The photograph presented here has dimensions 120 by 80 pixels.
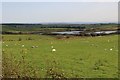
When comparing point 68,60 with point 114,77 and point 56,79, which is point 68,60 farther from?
point 56,79

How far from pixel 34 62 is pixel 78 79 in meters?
5.55

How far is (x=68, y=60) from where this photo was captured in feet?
60.1

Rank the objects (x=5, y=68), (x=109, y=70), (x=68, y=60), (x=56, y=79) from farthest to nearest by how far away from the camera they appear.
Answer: (x=68, y=60), (x=109, y=70), (x=5, y=68), (x=56, y=79)

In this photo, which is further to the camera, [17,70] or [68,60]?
[68,60]

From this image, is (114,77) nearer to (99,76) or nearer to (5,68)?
(99,76)

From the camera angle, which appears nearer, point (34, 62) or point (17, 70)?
point (17, 70)

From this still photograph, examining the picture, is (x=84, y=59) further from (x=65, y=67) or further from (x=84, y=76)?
(x=84, y=76)

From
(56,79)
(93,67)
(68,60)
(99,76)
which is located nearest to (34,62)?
(68,60)

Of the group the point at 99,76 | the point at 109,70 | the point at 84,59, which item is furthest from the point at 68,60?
the point at 99,76

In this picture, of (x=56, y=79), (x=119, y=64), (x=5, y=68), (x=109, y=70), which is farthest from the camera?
(x=119, y=64)

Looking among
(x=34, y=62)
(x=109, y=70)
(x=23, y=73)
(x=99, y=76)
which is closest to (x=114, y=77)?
(x=99, y=76)

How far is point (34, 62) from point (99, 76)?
4914mm

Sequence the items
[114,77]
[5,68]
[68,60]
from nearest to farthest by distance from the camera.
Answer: [5,68]
[114,77]
[68,60]

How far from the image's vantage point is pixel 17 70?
11555mm
